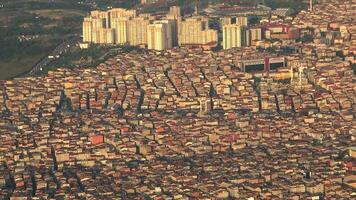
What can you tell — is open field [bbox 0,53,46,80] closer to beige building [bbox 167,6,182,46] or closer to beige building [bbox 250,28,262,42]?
beige building [bbox 167,6,182,46]

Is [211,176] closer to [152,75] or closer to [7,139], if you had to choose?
[7,139]

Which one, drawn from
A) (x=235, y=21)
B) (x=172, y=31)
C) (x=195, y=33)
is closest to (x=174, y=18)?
(x=172, y=31)

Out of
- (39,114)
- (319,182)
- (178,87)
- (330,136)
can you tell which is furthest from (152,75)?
(319,182)

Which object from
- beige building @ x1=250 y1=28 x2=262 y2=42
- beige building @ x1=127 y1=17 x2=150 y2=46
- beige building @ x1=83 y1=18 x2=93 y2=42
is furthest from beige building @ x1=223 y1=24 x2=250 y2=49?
beige building @ x1=83 y1=18 x2=93 y2=42

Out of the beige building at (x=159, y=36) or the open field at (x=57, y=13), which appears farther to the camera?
the open field at (x=57, y=13)

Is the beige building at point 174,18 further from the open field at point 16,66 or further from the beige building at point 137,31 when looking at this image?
the open field at point 16,66

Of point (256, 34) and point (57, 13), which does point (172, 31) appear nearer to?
point (256, 34)

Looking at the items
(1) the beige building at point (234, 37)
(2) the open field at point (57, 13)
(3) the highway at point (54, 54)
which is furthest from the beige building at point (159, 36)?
(2) the open field at point (57, 13)
